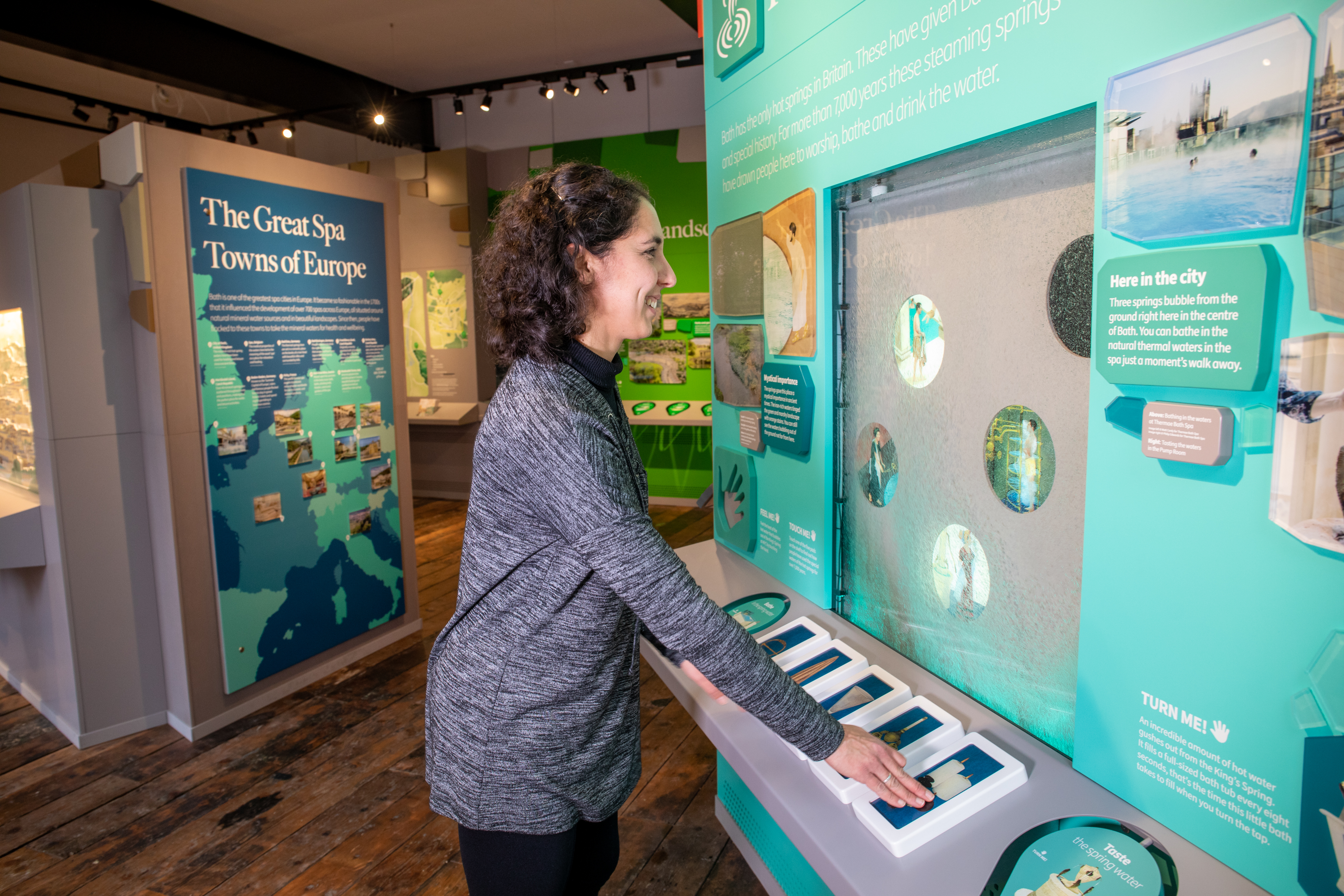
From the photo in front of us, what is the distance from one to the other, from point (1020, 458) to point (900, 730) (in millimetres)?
469

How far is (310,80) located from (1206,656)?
7.90 meters

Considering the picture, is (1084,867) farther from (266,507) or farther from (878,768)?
(266,507)

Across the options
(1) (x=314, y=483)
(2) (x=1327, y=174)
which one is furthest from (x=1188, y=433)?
(1) (x=314, y=483)

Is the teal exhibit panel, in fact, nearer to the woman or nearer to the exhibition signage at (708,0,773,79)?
the exhibition signage at (708,0,773,79)

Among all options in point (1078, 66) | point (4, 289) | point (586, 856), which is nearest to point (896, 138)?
point (1078, 66)

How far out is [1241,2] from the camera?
2.41 ft

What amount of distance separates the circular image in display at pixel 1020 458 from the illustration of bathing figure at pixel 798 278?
523 millimetres

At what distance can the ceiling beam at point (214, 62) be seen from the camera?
4.74 meters

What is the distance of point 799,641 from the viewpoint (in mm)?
1480

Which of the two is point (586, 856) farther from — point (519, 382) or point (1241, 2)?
point (1241, 2)

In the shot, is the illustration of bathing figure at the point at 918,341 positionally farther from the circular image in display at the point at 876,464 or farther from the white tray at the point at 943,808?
the white tray at the point at 943,808

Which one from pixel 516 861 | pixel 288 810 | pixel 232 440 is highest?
pixel 232 440

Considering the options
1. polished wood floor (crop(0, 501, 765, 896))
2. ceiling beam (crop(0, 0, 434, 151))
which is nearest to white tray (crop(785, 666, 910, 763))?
polished wood floor (crop(0, 501, 765, 896))

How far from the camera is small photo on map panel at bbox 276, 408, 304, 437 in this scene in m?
3.08
